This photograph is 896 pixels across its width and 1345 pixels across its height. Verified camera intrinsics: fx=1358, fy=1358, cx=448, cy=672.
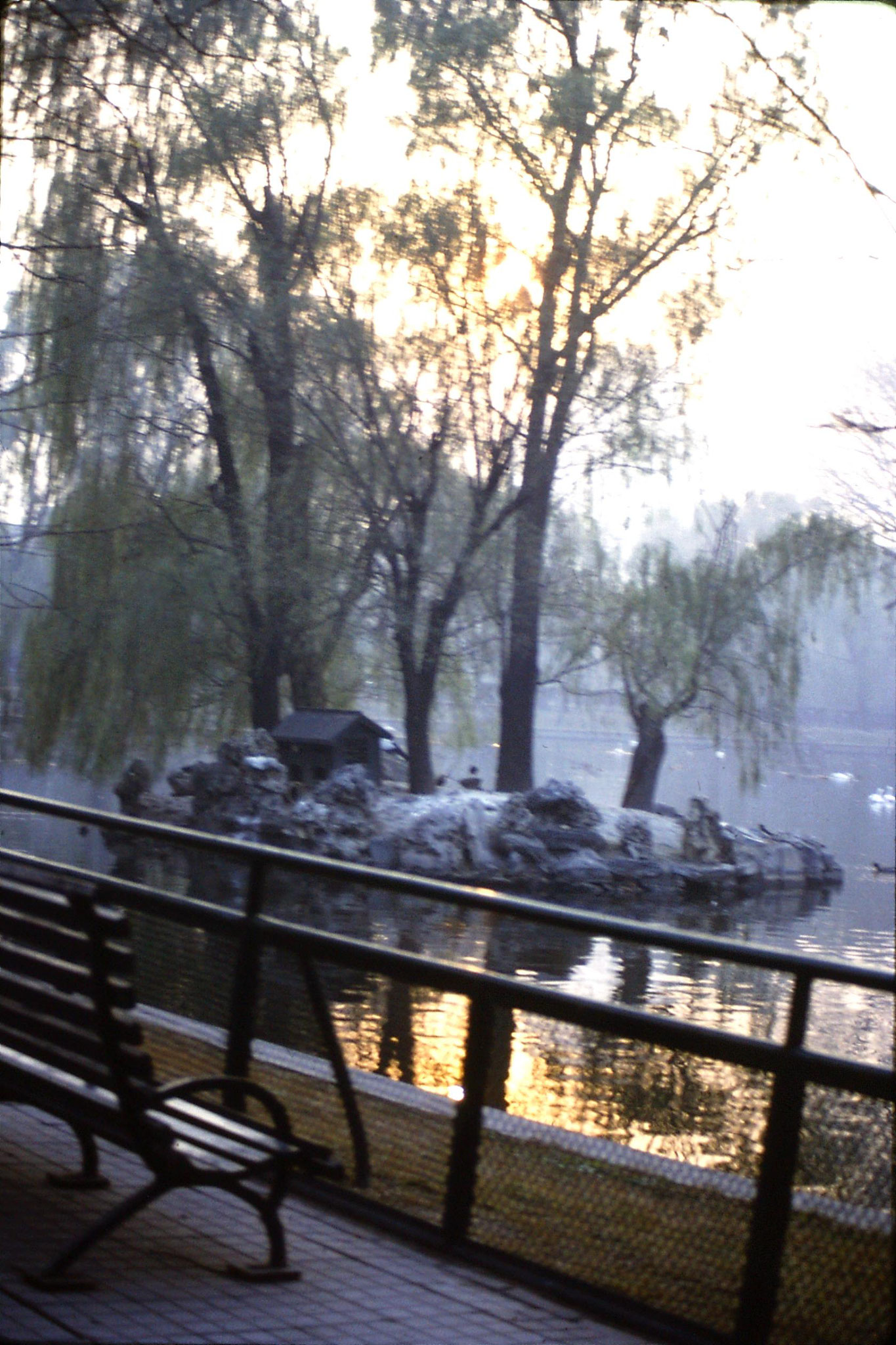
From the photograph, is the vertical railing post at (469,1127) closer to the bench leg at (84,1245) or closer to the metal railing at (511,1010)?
the metal railing at (511,1010)

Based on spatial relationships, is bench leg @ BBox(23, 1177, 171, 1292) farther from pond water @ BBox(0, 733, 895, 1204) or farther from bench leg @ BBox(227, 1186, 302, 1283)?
pond water @ BBox(0, 733, 895, 1204)

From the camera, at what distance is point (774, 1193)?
198cm

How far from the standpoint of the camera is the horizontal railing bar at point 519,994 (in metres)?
1.92

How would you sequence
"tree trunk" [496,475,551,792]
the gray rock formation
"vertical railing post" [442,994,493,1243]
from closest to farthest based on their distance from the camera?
"vertical railing post" [442,994,493,1243] < the gray rock formation < "tree trunk" [496,475,551,792]

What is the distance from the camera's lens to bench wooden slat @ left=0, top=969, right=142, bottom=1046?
1.94 m

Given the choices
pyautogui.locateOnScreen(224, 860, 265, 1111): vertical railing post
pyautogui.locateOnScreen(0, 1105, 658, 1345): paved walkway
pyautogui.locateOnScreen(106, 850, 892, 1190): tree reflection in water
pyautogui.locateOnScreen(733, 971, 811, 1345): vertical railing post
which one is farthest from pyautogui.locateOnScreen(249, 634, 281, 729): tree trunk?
pyautogui.locateOnScreen(733, 971, 811, 1345): vertical railing post

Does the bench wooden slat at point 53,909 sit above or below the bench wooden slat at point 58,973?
above

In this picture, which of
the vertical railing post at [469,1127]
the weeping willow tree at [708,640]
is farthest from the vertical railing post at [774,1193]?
the weeping willow tree at [708,640]

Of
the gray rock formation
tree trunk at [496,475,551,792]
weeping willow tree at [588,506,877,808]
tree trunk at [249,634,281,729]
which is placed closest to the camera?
weeping willow tree at [588,506,877,808]

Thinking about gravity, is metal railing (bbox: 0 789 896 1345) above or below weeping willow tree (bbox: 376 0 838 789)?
below

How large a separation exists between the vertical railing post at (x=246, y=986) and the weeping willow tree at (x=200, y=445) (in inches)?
330

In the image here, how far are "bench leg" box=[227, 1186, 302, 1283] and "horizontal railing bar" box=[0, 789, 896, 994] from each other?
0.56 m

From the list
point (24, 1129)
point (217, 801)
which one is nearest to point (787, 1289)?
point (24, 1129)

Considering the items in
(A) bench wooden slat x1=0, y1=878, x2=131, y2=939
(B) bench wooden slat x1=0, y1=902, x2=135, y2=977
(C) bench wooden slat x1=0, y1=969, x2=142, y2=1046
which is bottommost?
(C) bench wooden slat x1=0, y1=969, x2=142, y2=1046
